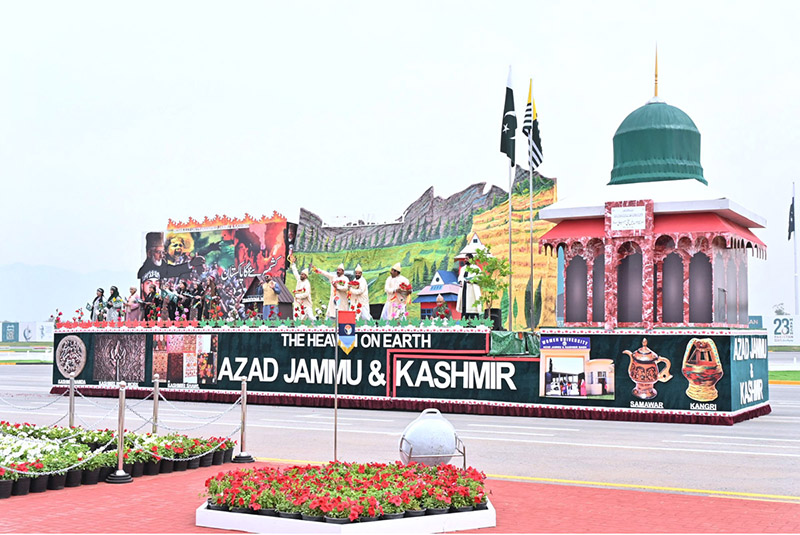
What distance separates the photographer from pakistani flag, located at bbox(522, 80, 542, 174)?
31.6 meters

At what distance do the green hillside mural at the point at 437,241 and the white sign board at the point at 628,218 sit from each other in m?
31.0

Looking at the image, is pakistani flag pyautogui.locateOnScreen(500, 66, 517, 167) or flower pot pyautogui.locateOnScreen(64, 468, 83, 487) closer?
flower pot pyautogui.locateOnScreen(64, 468, 83, 487)

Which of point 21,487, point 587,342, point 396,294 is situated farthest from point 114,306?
point 21,487

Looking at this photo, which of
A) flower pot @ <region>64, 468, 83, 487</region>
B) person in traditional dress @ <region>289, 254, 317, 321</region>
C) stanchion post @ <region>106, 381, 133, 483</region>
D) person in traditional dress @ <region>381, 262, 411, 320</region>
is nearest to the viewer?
flower pot @ <region>64, 468, 83, 487</region>

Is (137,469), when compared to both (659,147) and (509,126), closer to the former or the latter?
(659,147)

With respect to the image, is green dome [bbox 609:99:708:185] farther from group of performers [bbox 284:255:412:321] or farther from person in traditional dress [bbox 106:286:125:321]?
person in traditional dress [bbox 106:286:125:321]

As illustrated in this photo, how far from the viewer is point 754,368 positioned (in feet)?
84.3

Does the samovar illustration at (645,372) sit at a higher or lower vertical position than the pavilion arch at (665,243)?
lower

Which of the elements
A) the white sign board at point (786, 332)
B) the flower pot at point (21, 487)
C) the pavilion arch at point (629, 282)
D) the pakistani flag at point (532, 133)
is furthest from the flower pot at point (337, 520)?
the white sign board at point (786, 332)

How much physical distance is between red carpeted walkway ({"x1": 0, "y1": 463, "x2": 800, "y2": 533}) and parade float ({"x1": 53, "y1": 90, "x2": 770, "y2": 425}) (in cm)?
757

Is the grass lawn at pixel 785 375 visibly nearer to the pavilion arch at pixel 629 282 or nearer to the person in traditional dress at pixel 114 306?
the pavilion arch at pixel 629 282

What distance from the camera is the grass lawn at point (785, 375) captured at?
4469 centimetres

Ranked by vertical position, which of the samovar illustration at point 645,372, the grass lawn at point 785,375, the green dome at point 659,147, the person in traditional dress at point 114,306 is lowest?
the grass lawn at point 785,375

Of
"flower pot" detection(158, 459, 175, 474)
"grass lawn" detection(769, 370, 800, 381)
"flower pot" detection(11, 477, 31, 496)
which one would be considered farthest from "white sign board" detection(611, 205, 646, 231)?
"grass lawn" detection(769, 370, 800, 381)
